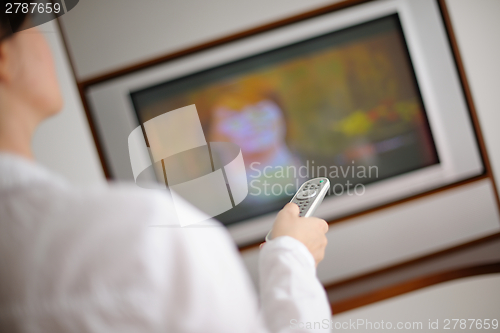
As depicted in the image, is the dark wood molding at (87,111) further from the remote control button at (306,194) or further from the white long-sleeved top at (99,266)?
the white long-sleeved top at (99,266)

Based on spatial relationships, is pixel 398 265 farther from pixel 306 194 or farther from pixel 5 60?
pixel 5 60

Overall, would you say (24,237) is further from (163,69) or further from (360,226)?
(360,226)

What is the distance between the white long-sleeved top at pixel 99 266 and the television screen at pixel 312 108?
0.81 meters

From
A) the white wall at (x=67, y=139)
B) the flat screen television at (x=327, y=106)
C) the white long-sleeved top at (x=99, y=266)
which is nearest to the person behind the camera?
the white long-sleeved top at (x=99, y=266)

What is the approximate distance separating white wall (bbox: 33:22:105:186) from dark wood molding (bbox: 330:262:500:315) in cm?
75

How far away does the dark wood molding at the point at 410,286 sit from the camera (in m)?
1.00

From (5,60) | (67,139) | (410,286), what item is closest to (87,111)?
(67,139)

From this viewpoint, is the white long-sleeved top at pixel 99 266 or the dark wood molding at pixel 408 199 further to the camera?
the dark wood molding at pixel 408 199

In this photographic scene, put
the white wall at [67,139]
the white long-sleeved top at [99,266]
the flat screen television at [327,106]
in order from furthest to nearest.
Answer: the flat screen television at [327,106]
the white wall at [67,139]
the white long-sleeved top at [99,266]

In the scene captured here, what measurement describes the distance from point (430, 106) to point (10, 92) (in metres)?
1.14

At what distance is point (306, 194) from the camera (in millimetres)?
644

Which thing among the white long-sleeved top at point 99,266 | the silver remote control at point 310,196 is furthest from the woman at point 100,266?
the silver remote control at point 310,196

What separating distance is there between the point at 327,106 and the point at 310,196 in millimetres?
549

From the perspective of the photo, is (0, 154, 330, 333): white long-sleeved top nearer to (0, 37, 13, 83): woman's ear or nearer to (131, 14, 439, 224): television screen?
(0, 37, 13, 83): woman's ear
